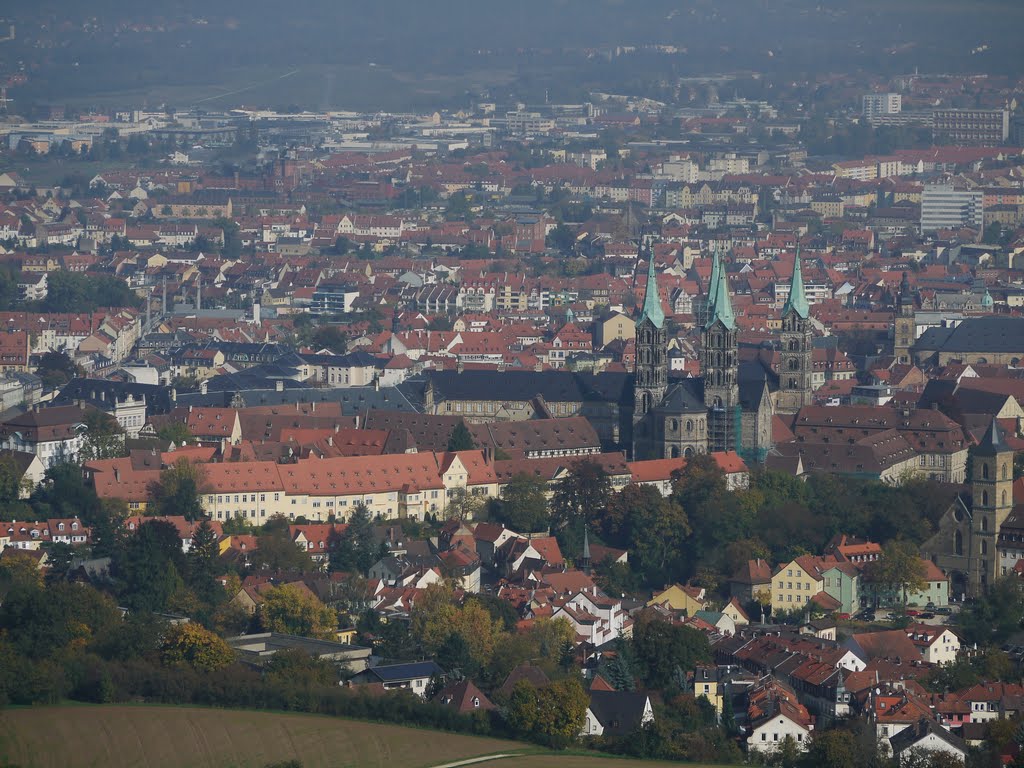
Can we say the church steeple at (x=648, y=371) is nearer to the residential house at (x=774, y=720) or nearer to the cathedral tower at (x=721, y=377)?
the cathedral tower at (x=721, y=377)

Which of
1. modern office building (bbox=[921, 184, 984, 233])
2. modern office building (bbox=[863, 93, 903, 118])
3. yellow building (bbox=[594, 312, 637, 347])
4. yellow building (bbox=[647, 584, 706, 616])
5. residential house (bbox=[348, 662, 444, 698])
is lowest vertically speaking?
modern office building (bbox=[863, 93, 903, 118])

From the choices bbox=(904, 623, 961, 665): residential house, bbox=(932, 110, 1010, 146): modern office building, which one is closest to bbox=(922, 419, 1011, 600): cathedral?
bbox=(904, 623, 961, 665): residential house

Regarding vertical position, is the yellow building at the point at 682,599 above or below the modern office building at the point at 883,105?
above

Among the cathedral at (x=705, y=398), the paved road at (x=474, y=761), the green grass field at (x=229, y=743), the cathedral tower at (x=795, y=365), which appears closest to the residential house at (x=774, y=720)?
the green grass field at (x=229, y=743)

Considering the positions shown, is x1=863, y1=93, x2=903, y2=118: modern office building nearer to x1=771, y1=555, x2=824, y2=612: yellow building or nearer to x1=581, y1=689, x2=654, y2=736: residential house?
x1=771, y1=555, x2=824, y2=612: yellow building

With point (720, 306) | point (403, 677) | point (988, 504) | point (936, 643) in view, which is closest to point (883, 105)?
point (720, 306)

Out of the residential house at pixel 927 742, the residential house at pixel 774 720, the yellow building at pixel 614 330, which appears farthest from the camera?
the yellow building at pixel 614 330

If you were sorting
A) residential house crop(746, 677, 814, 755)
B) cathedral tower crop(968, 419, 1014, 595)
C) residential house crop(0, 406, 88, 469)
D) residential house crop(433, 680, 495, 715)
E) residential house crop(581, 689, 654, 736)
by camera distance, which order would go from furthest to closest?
1. residential house crop(0, 406, 88, 469)
2. cathedral tower crop(968, 419, 1014, 595)
3. residential house crop(433, 680, 495, 715)
4. residential house crop(581, 689, 654, 736)
5. residential house crop(746, 677, 814, 755)

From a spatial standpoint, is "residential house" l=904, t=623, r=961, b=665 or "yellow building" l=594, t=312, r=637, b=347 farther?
"yellow building" l=594, t=312, r=637, b=347
